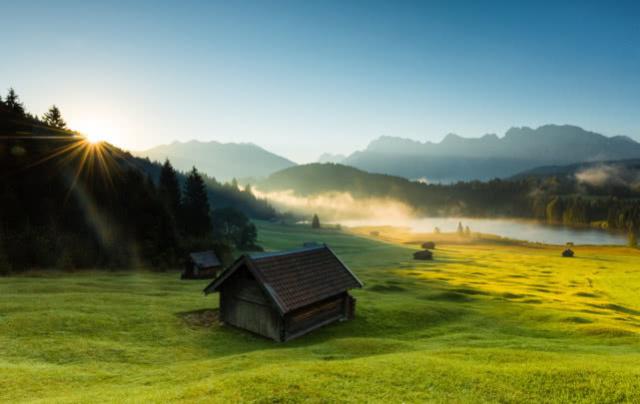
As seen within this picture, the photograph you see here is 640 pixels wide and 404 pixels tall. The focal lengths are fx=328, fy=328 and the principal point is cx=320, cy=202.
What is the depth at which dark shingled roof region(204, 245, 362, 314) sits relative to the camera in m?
25.3

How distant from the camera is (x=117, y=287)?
138 feet

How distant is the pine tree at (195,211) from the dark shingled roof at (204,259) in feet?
86.0

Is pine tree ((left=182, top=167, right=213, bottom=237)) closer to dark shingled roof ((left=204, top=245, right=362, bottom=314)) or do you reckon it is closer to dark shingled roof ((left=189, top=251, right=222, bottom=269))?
dark shingled roof ((left=189, top=251, right=222, bottom=269))

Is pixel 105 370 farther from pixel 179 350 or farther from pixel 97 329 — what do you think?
pixel 97 329

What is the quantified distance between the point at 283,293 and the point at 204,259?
38292 mm

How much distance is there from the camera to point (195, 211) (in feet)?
288

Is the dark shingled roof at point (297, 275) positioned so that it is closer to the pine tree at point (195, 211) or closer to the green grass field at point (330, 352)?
the green grass field at point (330, 352)

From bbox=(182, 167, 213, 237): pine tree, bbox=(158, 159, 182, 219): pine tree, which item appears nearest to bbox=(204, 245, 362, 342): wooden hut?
bbox=(158, 159, 182, 219): pine tree

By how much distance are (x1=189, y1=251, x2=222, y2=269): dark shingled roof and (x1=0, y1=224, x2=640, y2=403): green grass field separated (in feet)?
43.3

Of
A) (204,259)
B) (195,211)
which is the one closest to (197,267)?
(204,259)

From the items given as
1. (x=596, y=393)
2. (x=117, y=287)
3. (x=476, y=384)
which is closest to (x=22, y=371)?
(x=476, y=384)

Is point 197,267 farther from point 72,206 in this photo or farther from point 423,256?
point 423,256

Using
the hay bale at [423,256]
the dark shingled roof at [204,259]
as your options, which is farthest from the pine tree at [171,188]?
the hay bale at [423,256]

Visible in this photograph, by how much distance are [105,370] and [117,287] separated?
1148 inches
